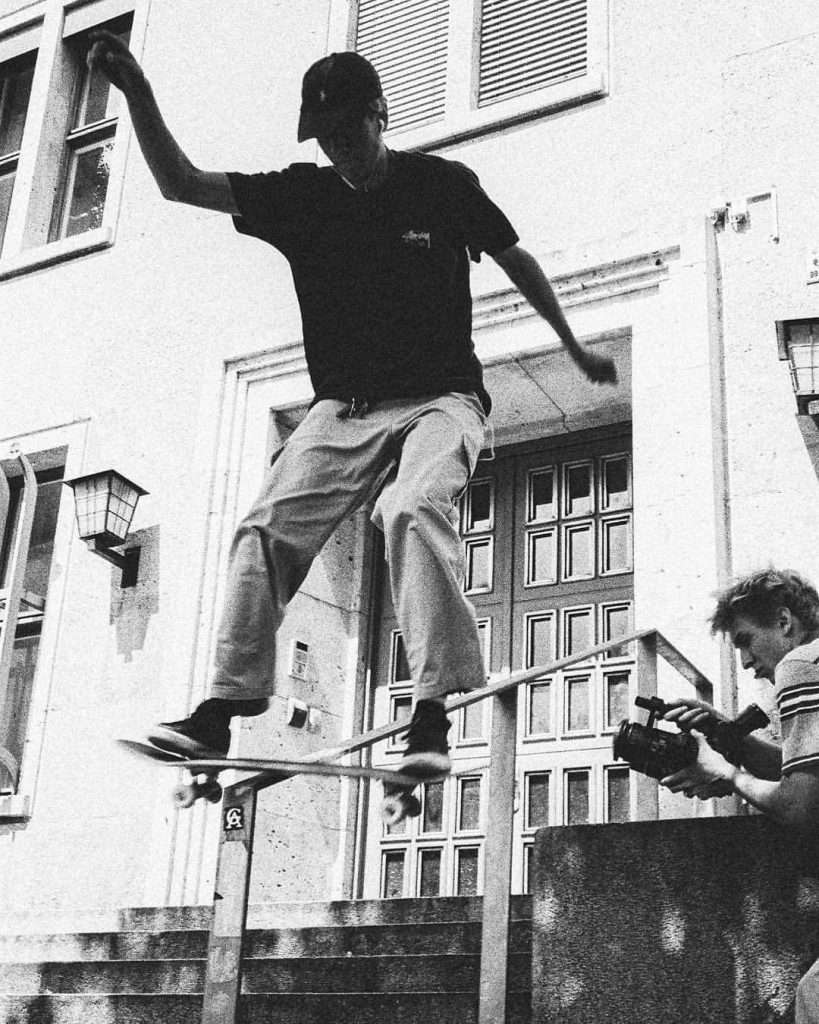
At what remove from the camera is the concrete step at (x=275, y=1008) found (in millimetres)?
3686

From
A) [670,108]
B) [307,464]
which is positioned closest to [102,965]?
[307,464]

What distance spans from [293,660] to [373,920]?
202cm

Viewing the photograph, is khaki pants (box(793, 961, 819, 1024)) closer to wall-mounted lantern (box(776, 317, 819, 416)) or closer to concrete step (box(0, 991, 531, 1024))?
concrete step (box(0, 991, 531, 1024))

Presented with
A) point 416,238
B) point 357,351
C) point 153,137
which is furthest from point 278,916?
point 153,137

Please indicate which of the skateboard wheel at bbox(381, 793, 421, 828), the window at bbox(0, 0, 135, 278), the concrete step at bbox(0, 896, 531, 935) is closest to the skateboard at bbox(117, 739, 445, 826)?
the skateboard wheel at bbox(381, 793, 421, 828)

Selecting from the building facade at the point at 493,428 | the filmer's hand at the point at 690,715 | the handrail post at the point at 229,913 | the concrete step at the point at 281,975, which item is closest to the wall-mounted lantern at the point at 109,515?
the building facade at the point at 493,428

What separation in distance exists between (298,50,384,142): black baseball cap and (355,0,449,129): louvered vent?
181 inches

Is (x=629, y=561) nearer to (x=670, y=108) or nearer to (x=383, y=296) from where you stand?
(x=670, y=108)

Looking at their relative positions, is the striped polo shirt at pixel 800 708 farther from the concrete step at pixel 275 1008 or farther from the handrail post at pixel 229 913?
the handrail post at pixel 229 913

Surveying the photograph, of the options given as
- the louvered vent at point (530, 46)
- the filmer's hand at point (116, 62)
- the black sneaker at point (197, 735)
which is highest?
the louvered vent at point (530, 46)

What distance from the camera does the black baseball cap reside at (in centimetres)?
331

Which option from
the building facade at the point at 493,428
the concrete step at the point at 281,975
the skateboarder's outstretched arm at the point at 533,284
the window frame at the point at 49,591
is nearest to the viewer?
the skateboarder's outstretched arm at the point at 533,284

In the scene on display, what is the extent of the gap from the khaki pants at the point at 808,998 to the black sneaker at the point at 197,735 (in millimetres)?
1404

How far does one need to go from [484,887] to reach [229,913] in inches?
25.5
